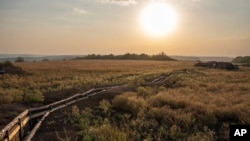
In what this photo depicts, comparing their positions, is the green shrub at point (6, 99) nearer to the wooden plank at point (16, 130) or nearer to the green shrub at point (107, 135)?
the wooden plank at point (16, 130)

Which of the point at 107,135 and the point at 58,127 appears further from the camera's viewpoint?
the point at 58,127

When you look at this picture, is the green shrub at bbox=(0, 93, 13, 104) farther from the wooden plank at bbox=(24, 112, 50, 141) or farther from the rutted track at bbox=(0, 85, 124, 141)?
the wooden plank at bbox=(24, 112, 50, 141)

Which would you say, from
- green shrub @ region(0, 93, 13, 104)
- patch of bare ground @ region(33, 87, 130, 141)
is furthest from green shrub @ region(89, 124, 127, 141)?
green shrub @ region(0, 93, 13, 104)

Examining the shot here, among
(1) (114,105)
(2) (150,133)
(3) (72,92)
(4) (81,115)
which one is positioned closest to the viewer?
A: (2) (150,133)

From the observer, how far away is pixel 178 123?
52.5 ft

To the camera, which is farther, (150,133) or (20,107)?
(20,107)

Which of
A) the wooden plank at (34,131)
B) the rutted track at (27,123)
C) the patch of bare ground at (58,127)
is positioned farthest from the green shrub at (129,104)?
the wooden plank at (34,131)

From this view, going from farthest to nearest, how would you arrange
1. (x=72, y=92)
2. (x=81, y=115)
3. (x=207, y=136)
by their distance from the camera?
(x=72, y=92), (x=81, y=115), (x=207, y=136)

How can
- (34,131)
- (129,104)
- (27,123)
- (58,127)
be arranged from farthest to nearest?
1. (129,104)
2. (27,123)
3. (58,127)
4. (34,131)

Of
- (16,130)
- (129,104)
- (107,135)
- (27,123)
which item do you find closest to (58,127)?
(27,123)

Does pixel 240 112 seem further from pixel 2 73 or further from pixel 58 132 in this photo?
pixel 2 73

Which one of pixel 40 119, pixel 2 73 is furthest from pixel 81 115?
pixel 2 73

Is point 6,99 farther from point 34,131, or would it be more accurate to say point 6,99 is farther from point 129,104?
point 34,131

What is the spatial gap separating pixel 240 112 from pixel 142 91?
10733 mm
